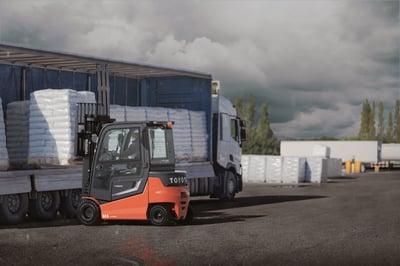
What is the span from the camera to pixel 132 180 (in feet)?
43.7

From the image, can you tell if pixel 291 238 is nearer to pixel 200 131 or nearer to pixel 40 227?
pixel 40 227

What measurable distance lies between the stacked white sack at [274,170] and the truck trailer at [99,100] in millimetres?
15128

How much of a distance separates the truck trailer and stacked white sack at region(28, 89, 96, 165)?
182 mm

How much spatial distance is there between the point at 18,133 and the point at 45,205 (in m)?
1.73

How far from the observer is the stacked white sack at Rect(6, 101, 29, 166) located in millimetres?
14969

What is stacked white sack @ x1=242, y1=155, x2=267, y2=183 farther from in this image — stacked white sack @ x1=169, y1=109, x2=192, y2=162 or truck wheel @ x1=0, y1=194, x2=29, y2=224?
truck wheel @ x1=0, y1=194, x2=29, y2=224

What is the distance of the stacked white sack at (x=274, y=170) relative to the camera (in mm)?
37250

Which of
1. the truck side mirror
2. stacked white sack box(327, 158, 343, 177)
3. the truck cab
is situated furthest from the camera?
stacked white sack box(327, 158, 343, 177)

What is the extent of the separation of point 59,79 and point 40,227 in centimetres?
549

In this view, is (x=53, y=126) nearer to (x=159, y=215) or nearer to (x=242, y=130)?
(x=159, y=215)

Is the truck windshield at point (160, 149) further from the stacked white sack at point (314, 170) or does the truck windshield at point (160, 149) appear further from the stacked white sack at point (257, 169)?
the stacked white sack at point (314, 170)

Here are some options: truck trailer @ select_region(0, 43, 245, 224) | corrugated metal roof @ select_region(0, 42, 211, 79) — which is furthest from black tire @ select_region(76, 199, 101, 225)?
corrugated metal roof @ select_region(0, 42, 211, 79)

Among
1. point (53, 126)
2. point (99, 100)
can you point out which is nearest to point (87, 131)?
point (53, 126)

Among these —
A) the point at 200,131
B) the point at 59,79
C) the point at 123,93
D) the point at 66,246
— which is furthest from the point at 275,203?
the point at 66,246
